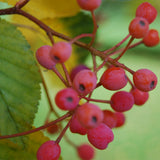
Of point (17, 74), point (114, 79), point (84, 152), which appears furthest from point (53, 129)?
point (114, 79)

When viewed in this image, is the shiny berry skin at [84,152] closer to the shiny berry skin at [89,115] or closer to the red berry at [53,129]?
the red berry at [53,129]

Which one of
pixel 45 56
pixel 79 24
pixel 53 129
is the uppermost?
pixel 45 56

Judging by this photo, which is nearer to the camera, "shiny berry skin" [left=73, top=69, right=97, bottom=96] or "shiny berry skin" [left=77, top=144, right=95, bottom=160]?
"shiny berry skin" [left=73, top=69, right=97, bottom=96]

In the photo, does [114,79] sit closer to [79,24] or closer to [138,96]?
[138,96]

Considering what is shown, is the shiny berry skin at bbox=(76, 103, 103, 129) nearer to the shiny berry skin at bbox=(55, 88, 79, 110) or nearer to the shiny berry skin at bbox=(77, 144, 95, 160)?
the shiny berry skin at bbox=(55, 88, 79, 110)

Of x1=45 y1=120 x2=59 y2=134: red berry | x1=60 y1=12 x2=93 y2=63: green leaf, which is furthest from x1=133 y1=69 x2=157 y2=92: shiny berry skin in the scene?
x1=60 y1=12 x2=93 y2=63: green leaf

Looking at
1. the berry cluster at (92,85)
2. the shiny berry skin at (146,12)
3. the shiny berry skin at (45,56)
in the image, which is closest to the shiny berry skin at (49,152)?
the berry cluster at (92,85)
